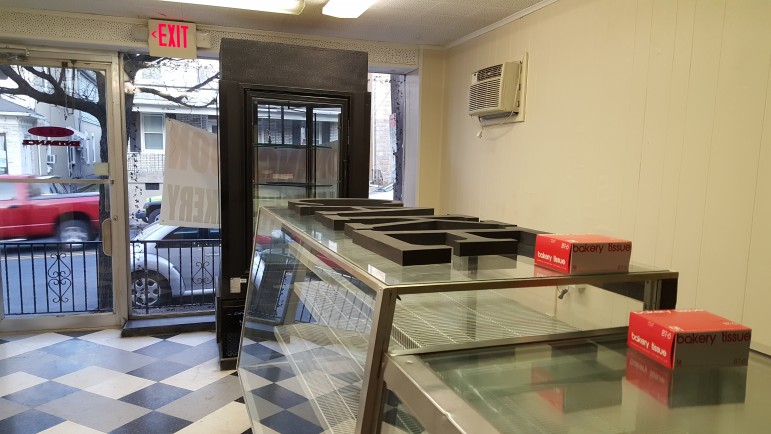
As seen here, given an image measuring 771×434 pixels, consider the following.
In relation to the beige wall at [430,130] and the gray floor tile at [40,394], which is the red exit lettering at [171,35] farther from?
the gray floor tile at [40,394]

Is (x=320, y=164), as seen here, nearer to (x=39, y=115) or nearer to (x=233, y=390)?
(x=233, y=390)

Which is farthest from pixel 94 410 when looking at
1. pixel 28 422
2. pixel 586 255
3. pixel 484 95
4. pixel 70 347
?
pixel 484 95

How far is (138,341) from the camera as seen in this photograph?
12.5ft

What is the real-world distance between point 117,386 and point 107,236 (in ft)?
4.62

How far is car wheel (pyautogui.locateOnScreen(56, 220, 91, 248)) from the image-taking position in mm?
3996

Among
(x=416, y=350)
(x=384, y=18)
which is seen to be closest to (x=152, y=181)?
(x=384, y=18)

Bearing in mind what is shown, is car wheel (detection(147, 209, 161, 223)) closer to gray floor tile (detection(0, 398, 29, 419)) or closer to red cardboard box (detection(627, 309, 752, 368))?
Result: gray floor tile (detection(0, 398, 29, 419))

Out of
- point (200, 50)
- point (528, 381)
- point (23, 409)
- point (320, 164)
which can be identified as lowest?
point (23, 409)

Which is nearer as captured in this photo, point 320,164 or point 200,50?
point 320,164

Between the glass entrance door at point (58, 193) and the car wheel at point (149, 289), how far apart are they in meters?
0.12

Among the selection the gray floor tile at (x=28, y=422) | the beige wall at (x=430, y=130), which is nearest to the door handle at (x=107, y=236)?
the gray floor tile at (x=28, y=422)

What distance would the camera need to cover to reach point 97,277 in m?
4.09

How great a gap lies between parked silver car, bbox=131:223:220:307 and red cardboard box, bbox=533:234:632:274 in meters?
3.65

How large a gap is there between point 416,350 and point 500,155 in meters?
2.84
